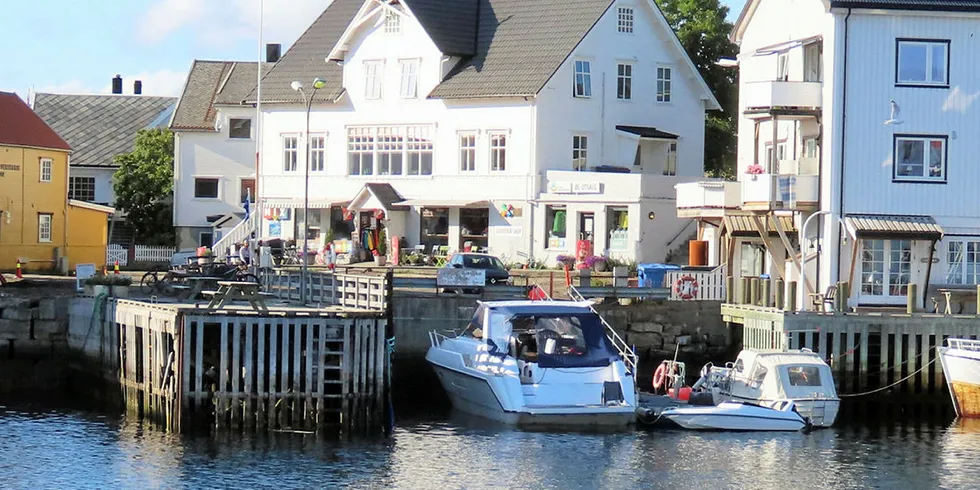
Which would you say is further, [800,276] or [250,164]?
[250,164]

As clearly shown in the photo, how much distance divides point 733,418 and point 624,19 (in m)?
30.3

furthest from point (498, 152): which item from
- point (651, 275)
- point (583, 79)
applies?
point (651, 275)

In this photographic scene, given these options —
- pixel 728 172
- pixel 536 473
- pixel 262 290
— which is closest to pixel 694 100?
pixel 728 172

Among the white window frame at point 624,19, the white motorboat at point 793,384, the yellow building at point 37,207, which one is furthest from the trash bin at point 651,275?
the yellow building at point 37,207

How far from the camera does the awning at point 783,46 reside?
4843 cm

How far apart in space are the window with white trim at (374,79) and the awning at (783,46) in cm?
1966

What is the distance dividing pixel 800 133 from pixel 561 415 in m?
16.2

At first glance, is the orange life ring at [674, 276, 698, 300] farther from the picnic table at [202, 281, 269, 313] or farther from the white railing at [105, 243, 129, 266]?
the white railing at [105, 243, 129, 266]

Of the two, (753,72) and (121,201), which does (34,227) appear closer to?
(121,201)

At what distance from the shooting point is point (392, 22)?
6719 centimetres

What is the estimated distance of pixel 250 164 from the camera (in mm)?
77188

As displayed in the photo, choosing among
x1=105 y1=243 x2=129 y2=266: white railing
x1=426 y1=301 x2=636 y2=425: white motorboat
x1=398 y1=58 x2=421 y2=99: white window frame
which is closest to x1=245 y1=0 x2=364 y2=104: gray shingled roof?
x1=398 y1=58 x2=421 y2=99: white window frame

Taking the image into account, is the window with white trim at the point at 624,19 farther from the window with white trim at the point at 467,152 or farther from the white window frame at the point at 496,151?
the window with white trim at the point at 467,152

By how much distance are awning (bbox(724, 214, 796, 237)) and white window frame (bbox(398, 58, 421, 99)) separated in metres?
19.6
